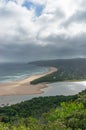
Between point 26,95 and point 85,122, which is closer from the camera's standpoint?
point 85,122

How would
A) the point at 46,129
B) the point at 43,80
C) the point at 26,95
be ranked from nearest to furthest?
the point at 46,129 → the point at 26,95 → the point at 43,80

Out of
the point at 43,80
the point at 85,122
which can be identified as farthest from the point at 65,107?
the point at 43,80

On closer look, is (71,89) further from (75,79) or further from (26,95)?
(75,79)

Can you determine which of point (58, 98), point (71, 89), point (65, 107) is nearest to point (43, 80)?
point (71, 89)

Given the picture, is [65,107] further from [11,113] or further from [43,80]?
[43,80]

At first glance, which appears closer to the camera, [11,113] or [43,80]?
[11,113]

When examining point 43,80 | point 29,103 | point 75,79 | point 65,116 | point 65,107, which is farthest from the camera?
point 75,79
